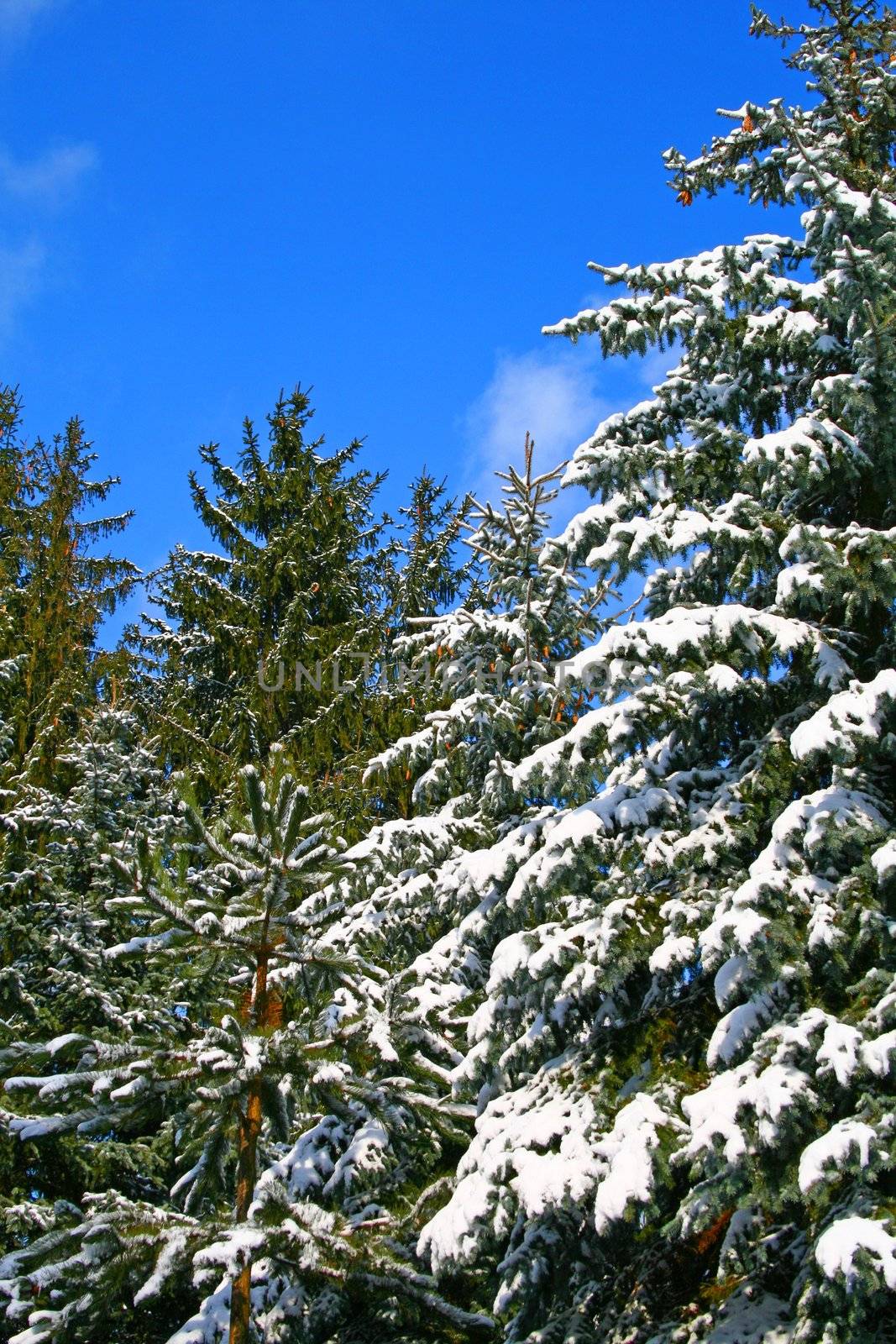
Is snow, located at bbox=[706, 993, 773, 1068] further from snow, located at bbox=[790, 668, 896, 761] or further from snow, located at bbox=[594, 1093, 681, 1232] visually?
snow, located at bbox=[790, 668, 896, 761]

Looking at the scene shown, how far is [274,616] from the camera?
14.2 metres

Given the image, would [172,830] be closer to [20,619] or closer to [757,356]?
[20,619]

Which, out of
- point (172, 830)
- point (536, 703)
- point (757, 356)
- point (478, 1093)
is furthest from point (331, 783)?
point (757, 356)

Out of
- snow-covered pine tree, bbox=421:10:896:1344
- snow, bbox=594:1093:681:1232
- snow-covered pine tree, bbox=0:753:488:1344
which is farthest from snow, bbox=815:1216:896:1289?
snow-covered pine tree, bbox=0:753:488:1344

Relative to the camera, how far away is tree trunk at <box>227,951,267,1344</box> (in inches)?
197

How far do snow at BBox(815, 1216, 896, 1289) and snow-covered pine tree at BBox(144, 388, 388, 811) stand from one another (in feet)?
27.7

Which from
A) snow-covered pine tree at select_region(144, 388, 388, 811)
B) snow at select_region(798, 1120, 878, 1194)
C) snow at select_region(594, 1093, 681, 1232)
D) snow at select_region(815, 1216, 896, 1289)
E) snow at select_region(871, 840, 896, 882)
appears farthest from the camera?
snow-covered pine tree at select_region(144, 388, 388, 811)

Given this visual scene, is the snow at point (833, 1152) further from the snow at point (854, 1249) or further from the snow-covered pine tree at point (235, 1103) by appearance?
the snow-covered pine tree at point (235, 1103)

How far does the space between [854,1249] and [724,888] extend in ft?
7.77

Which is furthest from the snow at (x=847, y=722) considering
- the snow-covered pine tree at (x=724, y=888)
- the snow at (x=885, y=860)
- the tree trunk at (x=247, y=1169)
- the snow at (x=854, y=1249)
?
the tree trunk at (x=247, y=1169)

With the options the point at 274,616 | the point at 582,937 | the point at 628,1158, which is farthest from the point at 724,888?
the point at 274,616

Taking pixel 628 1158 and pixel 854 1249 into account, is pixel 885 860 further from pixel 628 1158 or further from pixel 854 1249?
pixel 628 1158

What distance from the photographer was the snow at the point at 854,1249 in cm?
408

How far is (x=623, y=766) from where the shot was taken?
22.7 ft
